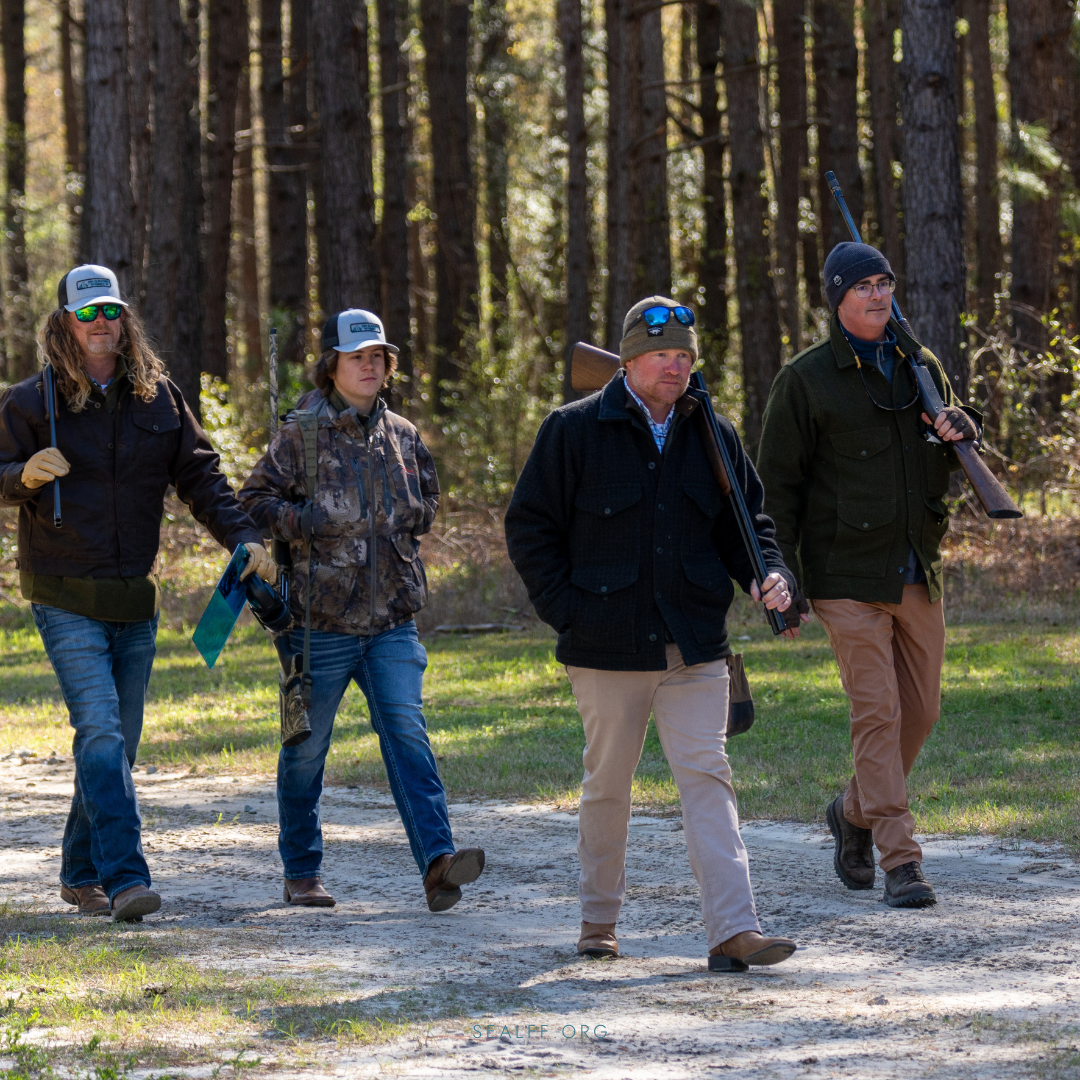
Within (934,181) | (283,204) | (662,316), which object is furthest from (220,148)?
(662,316)

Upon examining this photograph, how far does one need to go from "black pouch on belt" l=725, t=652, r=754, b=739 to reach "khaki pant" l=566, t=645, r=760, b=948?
0.37ft

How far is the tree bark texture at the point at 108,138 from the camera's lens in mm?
16109

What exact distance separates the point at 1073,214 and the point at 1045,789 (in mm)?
14631

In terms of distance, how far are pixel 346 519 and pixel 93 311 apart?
51.1 inches

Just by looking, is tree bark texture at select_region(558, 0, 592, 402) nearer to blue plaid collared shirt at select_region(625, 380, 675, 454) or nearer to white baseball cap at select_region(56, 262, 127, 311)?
white baseball cap at select_region(56, 262, 127, 311)

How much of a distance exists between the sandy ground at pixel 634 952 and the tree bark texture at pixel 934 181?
8.18m

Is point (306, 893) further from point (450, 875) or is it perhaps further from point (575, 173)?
point (575, 173)

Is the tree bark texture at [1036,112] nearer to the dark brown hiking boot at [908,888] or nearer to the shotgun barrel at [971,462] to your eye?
the shotgun barrel at [971,462]

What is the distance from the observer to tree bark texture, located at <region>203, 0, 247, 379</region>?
24719 millimetres

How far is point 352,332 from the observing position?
629cm

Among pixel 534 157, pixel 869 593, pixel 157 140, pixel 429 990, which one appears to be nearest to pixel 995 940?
pixel 869 593

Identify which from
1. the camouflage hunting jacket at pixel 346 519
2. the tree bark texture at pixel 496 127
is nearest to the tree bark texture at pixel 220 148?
the tree bark texture at pixel 496 127

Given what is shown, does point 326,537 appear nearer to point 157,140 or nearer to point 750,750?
point 750,750

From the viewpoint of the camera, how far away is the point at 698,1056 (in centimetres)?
440
